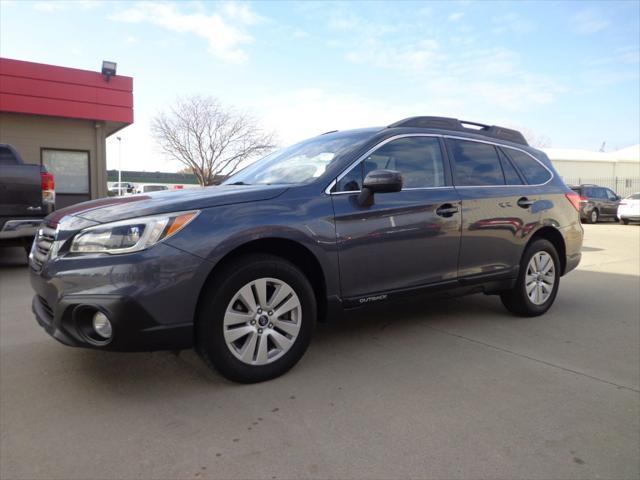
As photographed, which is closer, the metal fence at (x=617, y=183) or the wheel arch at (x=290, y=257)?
the wheel arch at (x=290, y=257)

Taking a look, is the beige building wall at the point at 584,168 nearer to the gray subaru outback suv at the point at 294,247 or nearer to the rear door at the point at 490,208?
the rear door at the point at 490,208

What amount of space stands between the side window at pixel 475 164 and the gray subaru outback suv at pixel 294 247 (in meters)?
0.02

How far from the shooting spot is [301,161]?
159 inches

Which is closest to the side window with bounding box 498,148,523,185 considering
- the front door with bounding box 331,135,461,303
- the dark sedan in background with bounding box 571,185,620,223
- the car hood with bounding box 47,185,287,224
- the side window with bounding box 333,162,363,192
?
the front door with bounding box 331,135,461,303

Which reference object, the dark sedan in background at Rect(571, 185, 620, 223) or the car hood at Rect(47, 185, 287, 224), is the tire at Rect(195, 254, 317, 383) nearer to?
the car hood at Rect(47, 185, 287, 224)

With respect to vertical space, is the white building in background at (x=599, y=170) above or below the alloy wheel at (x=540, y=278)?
above

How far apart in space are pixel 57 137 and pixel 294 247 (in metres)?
13.5

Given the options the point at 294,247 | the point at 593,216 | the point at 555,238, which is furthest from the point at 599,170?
the point at 294,247

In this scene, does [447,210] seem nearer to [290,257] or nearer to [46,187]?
[290,257]

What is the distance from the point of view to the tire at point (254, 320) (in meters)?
2.93

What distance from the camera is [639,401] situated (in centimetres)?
302

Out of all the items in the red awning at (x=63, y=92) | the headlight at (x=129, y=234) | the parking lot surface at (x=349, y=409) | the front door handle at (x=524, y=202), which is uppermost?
the red awning at (x=63, y=92)

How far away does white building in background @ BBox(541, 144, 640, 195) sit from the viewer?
1521 inches

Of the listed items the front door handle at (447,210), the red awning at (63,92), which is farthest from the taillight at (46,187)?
the red awning at (63,92)
